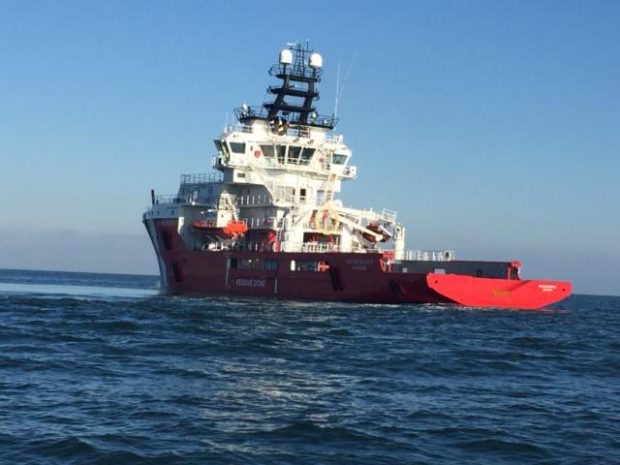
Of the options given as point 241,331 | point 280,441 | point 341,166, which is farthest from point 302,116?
point 280,441

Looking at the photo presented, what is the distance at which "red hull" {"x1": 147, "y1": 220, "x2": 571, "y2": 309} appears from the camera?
144 feet

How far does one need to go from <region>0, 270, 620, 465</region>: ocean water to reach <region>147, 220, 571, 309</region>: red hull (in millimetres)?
9445

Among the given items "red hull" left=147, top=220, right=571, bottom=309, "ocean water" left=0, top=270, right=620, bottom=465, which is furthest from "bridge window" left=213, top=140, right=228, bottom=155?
"ocean water" left=0, top=270, right=620, bottom=465

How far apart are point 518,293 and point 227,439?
113ft

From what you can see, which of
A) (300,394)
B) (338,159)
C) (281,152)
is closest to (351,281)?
(338,159)

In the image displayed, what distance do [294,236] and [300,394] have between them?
31885mm

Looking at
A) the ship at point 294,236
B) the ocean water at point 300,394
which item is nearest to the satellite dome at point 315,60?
the ship at point 294,236

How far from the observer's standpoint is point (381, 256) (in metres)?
44.2

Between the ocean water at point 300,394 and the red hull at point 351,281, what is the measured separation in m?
9.45

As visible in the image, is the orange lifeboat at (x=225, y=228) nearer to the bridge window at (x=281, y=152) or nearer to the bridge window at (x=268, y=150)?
the bridge window at (x=281, y=152)

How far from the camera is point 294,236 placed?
166 feet

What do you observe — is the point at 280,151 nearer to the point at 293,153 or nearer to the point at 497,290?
the point at 293,153

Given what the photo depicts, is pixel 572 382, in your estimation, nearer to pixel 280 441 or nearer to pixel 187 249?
pixel 280 441

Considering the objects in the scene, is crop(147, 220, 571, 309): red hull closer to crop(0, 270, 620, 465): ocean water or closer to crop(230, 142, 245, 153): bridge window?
crop(230, 142, 245, 153): bridge window
